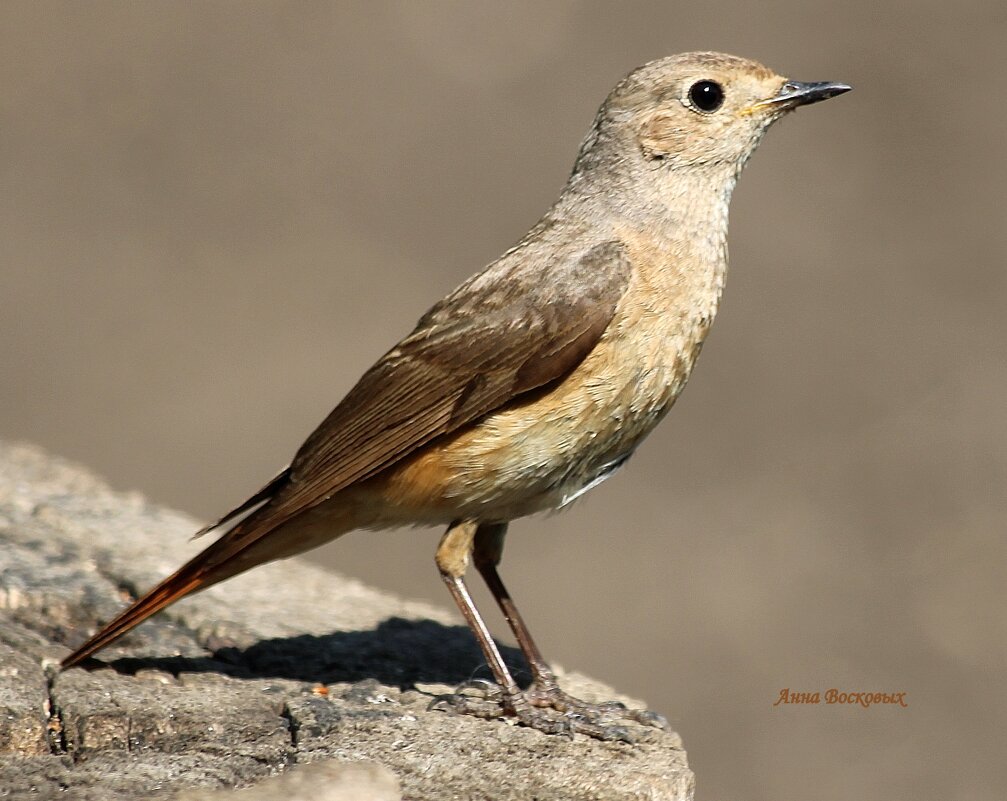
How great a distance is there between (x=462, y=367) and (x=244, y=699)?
1346 millimetres

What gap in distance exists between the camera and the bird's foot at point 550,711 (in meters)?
5.16

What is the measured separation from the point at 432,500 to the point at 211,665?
1014mm

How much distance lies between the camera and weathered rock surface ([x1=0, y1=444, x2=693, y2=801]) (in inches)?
174

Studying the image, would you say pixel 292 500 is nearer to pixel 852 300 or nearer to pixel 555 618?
pixel 555 618

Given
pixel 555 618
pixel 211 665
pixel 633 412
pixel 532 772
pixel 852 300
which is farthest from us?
pixel 852 300

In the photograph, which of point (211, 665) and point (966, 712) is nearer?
point (211, 665)

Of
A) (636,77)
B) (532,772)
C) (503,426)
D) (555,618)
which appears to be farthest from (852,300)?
(532,772)

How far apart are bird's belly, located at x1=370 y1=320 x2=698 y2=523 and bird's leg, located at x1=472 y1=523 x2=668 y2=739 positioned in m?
0.53

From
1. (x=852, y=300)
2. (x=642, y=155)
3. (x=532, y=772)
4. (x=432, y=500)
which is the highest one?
(x=852, y=300)

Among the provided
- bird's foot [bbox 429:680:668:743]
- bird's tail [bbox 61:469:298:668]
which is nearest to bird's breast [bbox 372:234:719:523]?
bird's tail [bbox 61:469:298:668]

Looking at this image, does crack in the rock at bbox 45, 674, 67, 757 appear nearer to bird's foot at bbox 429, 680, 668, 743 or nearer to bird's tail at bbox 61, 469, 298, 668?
bird's tail at bbox 61, 469, 298, 668

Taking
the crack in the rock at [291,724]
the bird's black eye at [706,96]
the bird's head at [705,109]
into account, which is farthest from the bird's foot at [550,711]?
the bird's black eye at [706,96]

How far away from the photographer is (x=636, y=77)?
235 inches

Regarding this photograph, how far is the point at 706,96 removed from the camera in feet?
19.1
